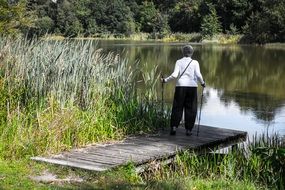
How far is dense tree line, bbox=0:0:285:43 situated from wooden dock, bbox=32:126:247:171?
3266 cm

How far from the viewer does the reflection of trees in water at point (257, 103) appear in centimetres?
→ 1498

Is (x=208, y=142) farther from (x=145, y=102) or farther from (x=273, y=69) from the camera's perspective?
(x=273, y=69)

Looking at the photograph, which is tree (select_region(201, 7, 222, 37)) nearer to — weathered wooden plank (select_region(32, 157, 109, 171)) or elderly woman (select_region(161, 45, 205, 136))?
elderly woman (select_region(161, 45, 205, 136))

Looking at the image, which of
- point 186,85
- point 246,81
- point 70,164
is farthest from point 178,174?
point 246,81

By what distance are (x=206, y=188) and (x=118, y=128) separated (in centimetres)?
300

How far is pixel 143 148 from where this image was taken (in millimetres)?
8125

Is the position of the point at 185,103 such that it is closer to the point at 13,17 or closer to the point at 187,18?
the point at 13,17

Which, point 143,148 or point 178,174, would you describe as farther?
point 143,148

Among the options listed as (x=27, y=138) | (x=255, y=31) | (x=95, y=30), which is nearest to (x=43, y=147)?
(x=27, y=138)

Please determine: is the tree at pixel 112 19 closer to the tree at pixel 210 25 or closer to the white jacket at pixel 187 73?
the tree at pixel 210 25

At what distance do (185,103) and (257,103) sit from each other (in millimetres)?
8941

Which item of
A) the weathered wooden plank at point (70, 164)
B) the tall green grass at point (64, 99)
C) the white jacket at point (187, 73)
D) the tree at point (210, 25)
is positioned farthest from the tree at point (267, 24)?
the weathered wooden plank at point (70, 164)

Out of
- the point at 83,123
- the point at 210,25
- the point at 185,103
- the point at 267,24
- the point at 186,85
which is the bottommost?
the point at 83,123

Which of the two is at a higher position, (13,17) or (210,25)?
(210,25)
